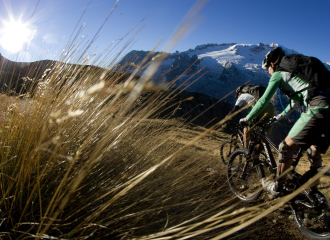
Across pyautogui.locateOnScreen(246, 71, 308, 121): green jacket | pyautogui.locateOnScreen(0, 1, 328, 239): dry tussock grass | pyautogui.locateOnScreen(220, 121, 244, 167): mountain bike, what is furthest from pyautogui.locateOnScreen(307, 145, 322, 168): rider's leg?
pyautogui.locateOnScreen(220, 121, 244, 167): mountain bike

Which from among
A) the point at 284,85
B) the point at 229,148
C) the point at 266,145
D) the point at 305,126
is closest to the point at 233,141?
the point at 229,148

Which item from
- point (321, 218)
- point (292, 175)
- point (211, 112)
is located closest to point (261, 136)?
point (292, 175)

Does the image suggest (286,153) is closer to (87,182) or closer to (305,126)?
(305,126)

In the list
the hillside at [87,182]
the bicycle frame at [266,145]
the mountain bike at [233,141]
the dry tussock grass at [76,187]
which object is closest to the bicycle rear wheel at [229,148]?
the mountain bike at [233,141]

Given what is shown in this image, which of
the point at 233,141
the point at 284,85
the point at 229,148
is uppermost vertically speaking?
the point at 284,85

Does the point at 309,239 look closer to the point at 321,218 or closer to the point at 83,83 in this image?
the point at 321,218

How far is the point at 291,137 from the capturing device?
1.79 m

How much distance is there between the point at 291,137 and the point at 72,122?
2.04 m

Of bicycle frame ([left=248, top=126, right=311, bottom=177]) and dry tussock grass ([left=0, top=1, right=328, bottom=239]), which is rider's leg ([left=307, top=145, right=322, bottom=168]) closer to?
bicycle frame ([left=248, top=126, right=311, bottom=177])

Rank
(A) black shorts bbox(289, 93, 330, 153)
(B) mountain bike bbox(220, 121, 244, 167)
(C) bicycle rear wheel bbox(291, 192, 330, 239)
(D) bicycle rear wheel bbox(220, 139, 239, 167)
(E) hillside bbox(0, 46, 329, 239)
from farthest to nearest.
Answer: (D) bicycle rear wheel bbox(220, 139, 239, 167), (B) mountain bike bbox(220, 121, 244, 167), (C) bicycle rear wheel bbox(291, 192, 330, 239), (A) black shorts bbox(289, 93, 330, 153), (E) hillside bbox(0, 46, 329, 239)

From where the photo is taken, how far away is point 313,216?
70.7 inches

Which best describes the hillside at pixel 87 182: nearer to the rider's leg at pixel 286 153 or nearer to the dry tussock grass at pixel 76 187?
the dry tussock grass at pixel 76 187

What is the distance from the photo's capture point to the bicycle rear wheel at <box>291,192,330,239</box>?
5.53ft

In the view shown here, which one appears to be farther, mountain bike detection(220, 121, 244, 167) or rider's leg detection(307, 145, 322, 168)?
mountain bike detection(220, 121, 244, 167)
